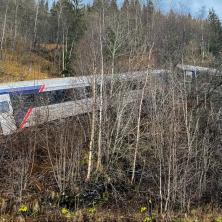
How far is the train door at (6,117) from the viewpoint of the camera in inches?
544

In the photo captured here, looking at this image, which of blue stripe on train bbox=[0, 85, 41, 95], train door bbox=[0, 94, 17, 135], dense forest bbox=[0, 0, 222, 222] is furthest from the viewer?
blue stripe on train bbox=[0, 85, 41, 95]

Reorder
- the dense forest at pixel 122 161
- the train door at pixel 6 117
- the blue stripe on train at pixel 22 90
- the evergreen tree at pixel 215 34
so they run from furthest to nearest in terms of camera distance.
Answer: the evergreen tree at pixel 215 34 → the blue stripe on train at pixel 22 90 → the train door at pixel 6 117 → the dense forest at pixel 122 161

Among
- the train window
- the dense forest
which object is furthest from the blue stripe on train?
the dense forest

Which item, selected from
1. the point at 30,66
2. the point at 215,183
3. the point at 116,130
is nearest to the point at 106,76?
A: the point at 116,130

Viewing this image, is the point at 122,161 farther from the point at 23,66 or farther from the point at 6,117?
the point at 23,66

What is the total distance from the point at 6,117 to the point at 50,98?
430 centimetres

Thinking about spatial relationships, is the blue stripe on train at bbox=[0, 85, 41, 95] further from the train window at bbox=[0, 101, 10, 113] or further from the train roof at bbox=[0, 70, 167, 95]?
the train window at bbox=[0, 101, 10, 113]

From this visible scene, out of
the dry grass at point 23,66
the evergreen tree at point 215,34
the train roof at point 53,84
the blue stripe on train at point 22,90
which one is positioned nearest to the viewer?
the train roof at point 53,84

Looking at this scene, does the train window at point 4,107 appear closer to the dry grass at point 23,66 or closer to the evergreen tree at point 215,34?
the dry grass at point 23,66

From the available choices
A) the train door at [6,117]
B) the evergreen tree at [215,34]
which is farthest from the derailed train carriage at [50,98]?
the evergreen tree at [215,34]

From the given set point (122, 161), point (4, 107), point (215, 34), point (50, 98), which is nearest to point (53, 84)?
point (50, 98)

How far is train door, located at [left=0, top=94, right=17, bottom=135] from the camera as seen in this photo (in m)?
13.8

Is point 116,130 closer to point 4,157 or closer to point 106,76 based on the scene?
point 106,76

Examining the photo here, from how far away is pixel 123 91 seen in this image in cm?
1440
